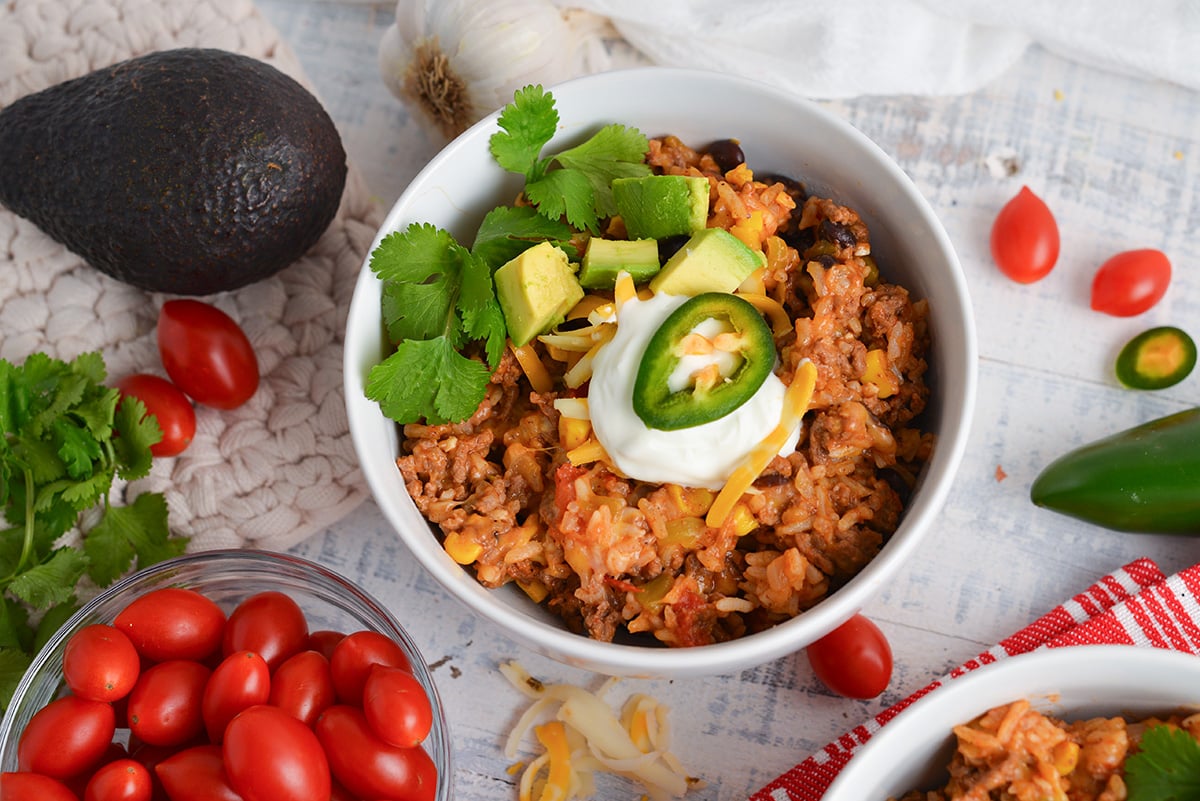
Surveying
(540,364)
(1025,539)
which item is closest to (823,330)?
(540,364)

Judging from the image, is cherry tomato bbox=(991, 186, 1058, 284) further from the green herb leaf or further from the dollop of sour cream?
the green herb leaf

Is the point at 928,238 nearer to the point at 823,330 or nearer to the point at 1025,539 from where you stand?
the point at 823,330

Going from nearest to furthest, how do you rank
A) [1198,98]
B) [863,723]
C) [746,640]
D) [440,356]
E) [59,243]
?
[746,640]
[440,356]
[863,723]
[59,243]
[1198,98]

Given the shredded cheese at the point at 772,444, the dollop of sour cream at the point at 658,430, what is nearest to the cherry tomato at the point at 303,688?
the dollop of sour cream at the point at 658,430

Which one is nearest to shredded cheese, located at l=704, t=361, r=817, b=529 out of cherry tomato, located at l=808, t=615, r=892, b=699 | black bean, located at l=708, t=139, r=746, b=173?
black bean, located at l=708, t=139, r=746, b=173

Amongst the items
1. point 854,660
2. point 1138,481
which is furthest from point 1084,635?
point 854,660

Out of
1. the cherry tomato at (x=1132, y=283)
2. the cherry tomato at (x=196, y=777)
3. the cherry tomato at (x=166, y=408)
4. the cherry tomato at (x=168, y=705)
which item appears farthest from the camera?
the cherry tomato at (x=1132, y=283)

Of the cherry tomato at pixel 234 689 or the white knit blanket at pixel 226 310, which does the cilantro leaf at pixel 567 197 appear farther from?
the cherry tomato at pixel 234 689
